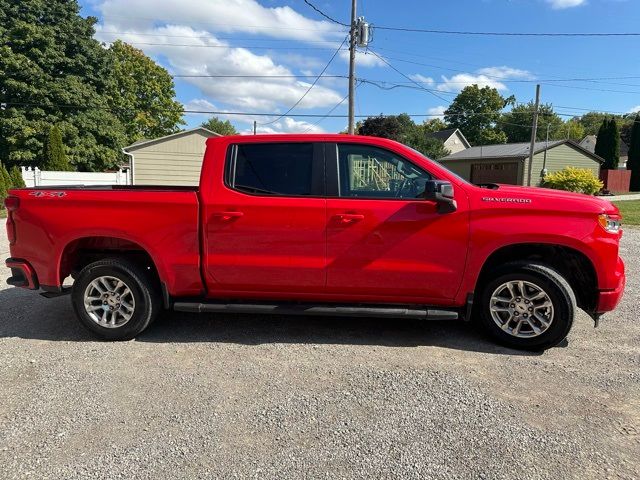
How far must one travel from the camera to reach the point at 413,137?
132 ft

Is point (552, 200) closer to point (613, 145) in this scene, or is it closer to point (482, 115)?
point (613, 145)

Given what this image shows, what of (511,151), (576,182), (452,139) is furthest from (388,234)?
(452,139)

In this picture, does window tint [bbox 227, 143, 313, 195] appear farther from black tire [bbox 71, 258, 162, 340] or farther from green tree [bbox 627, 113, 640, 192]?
green tree [bbox 627, 113, 640, 192]

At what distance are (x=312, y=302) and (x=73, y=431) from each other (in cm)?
214

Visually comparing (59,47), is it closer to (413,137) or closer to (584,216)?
(413,137)

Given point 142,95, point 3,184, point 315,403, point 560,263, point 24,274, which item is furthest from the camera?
point 142,95

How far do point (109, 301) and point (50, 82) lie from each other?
2926 cm

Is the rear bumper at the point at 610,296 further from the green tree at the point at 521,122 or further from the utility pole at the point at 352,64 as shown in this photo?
the green tree at the point at 521,122

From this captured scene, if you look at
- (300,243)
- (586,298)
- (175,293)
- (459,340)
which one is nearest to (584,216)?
(586,298)

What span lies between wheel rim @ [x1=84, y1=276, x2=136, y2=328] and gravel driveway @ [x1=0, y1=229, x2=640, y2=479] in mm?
242

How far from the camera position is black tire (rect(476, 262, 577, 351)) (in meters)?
3.90

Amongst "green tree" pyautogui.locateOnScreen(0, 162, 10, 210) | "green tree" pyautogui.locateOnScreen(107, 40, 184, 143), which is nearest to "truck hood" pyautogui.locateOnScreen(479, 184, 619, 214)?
"green tree" pyautogui.locateOnScreen(0, 162, 10, 210)

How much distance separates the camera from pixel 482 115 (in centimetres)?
7156

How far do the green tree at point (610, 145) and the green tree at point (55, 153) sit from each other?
4309cm
